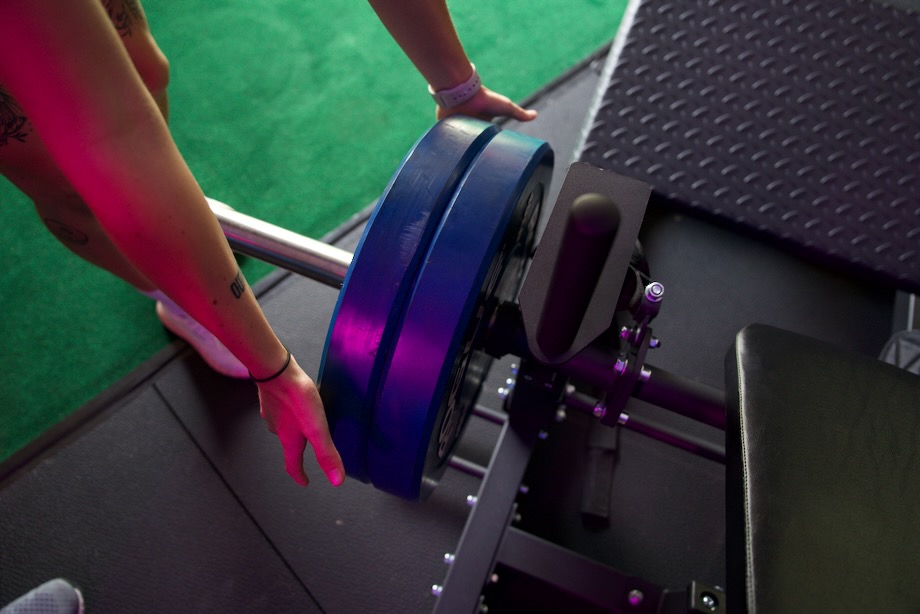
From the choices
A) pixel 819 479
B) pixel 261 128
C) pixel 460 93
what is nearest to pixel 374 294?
pixel 460 93

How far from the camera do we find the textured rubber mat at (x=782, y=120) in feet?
4.25

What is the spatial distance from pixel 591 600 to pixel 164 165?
93 cm

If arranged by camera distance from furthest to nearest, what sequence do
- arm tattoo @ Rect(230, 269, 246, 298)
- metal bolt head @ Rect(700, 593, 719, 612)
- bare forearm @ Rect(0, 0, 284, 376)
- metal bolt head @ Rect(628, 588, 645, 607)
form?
1. metal bolt head @ Rect(628, 588, 645, 607)
2. metal bolt head @ Rect(700, 593, 719, 612)
3. arm tattoo @ Rect(230, 269, 246, 298)
4. bare forearm @ Rect(0, 0, 284, 376)

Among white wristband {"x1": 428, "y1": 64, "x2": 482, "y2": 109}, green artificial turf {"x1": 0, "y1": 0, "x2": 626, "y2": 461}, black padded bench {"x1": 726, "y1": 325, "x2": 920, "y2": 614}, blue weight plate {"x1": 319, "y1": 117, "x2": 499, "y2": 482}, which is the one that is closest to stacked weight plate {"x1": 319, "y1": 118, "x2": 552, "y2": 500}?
blue weight plate {"x1": 319, "y1": 117, "x2": 499, "y2": 482}

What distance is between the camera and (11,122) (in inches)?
31.0

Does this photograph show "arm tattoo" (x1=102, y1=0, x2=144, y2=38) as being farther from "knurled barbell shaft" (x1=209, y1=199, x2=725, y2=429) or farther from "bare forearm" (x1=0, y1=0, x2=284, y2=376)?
"bare forearm" (x1=0, y1=0, x2=284, y2=376)

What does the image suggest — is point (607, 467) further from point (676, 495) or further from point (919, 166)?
point (919, 166)

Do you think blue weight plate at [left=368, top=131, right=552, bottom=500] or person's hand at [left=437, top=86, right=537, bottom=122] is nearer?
blue weight plate at [left=368, top=131, right=552, bottom=500]

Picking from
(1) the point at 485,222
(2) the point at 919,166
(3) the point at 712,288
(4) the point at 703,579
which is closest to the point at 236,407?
(1) the point at 485,222

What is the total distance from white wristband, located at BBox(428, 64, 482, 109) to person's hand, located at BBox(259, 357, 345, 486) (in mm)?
486

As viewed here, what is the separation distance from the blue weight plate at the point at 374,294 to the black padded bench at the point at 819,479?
432 millimetres

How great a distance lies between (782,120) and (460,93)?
78 cm

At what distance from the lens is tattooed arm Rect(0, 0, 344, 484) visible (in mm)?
461

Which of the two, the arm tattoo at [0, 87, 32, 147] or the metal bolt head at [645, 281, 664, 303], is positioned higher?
the metal bolt head at [645, 281, 664, 303]
